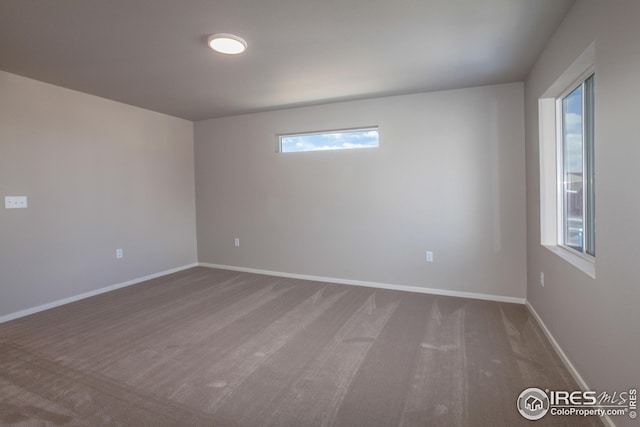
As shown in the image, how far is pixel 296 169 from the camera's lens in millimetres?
4520

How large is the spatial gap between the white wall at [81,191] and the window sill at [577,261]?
4.83m

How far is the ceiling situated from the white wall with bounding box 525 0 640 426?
1.59 ft

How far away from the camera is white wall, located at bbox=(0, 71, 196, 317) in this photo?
10.5 feet

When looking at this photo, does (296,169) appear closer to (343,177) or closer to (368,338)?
(343,177)

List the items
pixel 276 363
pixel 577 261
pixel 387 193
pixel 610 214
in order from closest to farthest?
pixel 610 214 → pixel 577 261 → pixel 276 363 → pixel 387 193

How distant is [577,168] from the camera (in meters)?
2.37

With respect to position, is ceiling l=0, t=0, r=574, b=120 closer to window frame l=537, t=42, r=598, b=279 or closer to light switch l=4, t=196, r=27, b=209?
window frame l=537, t=42, r=598, b=279

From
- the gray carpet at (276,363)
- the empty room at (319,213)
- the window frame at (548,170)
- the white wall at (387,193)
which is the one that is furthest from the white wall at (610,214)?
the white wall at (387,193)

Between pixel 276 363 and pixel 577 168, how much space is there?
2674 millimetres

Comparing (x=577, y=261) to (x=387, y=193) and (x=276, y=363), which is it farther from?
(x=276, y=363)

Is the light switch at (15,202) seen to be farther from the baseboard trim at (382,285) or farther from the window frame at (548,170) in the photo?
the window frame at (548,170)

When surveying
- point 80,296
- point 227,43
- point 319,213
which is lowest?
point 80,296

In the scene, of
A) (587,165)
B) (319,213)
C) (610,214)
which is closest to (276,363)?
(610,214)

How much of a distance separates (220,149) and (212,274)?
6.46 feet
